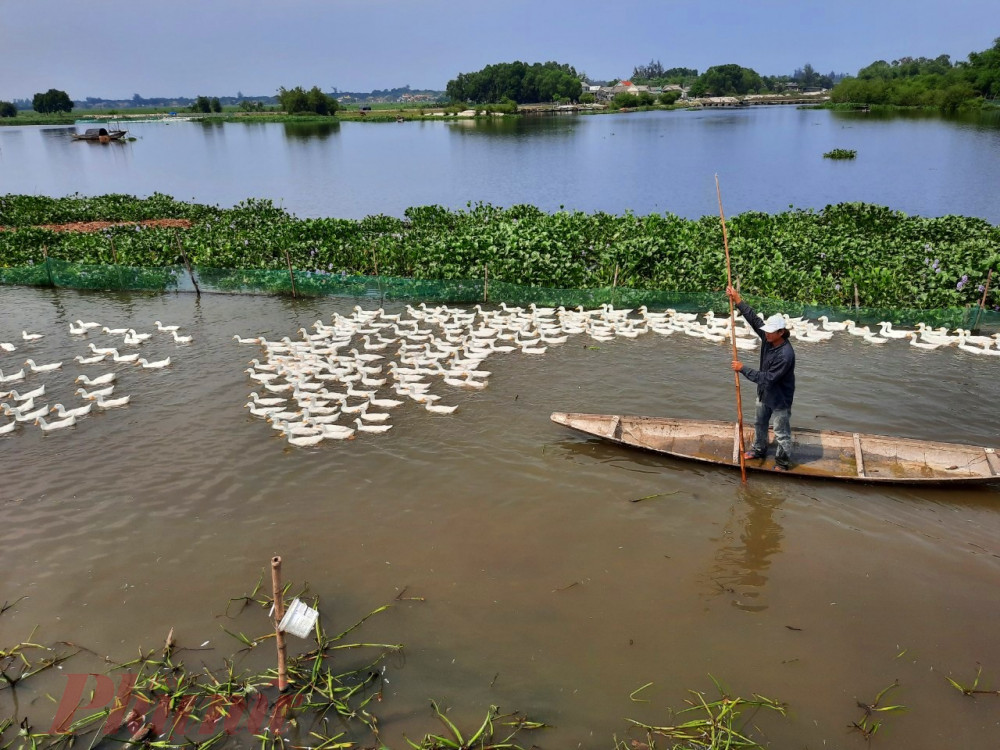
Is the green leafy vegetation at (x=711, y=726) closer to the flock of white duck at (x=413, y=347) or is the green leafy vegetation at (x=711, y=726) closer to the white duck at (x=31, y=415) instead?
the flock of white duck at (x=413, y=347)

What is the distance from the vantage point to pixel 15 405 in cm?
1275

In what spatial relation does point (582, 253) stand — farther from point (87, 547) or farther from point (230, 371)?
point (87, 547)

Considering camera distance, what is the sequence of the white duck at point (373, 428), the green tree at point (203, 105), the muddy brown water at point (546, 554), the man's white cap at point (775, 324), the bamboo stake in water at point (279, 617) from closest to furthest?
the bamboo stake in water at point (279, 617)
the muddy brown water at point (546, 554)
the man's white cap at point (775, 324)
the white duck at point (373, 428)
the green tree at point (203, 105)

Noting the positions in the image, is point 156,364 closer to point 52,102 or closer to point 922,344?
point 922,344

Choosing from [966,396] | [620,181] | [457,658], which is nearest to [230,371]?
[457,658]

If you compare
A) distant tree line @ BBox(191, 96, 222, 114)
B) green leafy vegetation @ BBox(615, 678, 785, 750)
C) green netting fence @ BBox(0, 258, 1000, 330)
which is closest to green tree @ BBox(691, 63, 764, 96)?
distant tree line @ BBox(191, 96, 222, 114)

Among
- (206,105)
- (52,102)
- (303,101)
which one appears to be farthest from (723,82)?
(52,102)

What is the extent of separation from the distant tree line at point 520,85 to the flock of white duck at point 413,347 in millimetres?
158697

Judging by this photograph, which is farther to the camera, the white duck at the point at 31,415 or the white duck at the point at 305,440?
the white duck at the point at 31,415

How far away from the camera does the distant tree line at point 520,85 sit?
162875mm

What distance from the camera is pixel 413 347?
50.3ft

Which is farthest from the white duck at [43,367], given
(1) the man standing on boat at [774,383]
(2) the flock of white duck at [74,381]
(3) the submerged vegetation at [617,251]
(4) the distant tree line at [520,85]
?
(4) the distant tree line at [520,85]

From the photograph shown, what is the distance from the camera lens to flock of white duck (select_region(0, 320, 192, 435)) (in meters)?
11.9

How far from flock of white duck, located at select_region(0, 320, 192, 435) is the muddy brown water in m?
0.39
